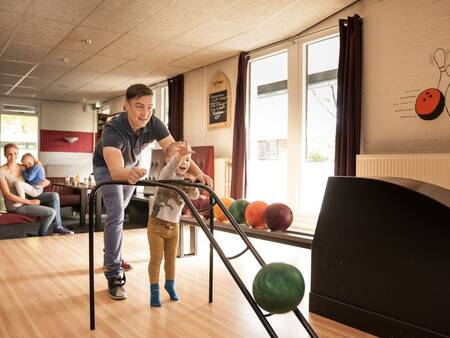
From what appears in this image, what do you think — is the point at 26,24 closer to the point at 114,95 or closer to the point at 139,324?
the point at 139,324

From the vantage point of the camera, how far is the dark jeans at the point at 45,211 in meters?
4.70

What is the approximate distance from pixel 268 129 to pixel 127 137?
11.5 feet

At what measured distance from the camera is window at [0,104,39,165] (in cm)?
1008

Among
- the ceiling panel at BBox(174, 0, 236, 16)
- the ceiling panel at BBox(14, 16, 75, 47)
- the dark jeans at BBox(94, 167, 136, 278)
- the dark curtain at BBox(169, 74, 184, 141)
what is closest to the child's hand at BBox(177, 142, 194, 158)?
the dark jeans at BBox(94, 167, 136, 278)

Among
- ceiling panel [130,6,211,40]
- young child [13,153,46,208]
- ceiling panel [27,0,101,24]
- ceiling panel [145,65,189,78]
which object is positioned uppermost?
ceiling panel [27,0,101,24]

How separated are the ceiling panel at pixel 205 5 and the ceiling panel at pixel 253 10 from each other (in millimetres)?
90

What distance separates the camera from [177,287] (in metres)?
2.85

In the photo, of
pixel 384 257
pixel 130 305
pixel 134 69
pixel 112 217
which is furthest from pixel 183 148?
pixel 134 69

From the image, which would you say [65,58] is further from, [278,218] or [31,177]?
[278,218]

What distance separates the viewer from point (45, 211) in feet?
15.6

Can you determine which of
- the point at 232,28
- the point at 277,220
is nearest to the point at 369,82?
the point at 232,28

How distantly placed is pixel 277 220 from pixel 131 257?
1.53 m

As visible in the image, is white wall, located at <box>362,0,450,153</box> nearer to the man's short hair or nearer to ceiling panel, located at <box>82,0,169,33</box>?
ceiling panel, located at <box>82,0,169,33</box>

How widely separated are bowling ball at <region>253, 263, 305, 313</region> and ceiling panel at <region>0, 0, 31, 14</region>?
12.9 ft
